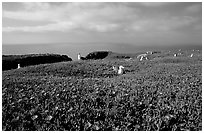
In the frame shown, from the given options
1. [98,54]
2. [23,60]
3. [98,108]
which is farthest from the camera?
[98,54]

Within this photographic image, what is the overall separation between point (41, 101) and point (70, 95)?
4.59 ft

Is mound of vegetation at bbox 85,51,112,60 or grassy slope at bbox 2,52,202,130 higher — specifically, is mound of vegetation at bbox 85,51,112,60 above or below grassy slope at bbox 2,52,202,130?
above

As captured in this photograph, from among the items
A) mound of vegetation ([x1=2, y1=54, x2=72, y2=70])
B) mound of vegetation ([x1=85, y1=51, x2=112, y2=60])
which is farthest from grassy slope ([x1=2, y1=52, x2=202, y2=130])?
mound of vegetation ([x1=85, y1=51, x2=112, y2=60])

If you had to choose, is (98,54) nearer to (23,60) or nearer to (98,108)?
(23,60)

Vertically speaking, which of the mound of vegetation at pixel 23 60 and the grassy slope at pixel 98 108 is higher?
the mound of vegetation at pixel 23 60

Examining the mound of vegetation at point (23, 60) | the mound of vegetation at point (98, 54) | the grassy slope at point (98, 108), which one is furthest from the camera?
the mound of vegetation at point (98, 54)

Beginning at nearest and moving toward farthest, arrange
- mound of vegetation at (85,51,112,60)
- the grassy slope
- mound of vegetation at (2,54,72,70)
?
the grassy slope
mound of vegetation at (2,54,72,70)
mound of vegetation at (85,51,112,60)

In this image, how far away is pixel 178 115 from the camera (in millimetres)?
9195

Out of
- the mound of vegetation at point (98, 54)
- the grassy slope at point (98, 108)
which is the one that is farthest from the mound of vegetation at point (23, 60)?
the grassy slope at point (98, 108)

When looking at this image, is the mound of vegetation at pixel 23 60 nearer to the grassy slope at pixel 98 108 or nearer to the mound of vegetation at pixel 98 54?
the mound of vegetation at pixel 98 54

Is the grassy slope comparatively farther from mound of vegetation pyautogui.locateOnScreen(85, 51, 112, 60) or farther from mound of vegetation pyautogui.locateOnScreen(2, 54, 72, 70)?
mound of vegetation pyautogui.locateOnScreen(85, 51, 112, 60)

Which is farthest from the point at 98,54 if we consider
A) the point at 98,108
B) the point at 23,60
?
the point at 98,108

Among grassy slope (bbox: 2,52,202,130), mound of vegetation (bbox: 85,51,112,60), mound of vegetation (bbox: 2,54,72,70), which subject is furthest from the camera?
mound of vegetation (bbox: 85,51,112,60)

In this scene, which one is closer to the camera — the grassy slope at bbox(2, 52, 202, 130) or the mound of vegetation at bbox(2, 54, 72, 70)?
the grassy slope at bbox(2, 52, 202, 130)
